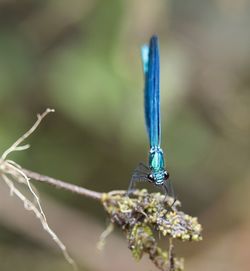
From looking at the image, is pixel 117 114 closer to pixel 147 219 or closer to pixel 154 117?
pixel 154 117

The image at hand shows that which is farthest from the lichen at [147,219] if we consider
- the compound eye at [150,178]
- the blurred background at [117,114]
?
the blurred background at [117,114]

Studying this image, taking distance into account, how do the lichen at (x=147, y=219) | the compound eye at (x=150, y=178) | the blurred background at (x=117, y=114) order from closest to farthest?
the lichen at (x=147, y=219) < the compound eye at (x=150, y=178) < the blurred background at (x=117, y=114)

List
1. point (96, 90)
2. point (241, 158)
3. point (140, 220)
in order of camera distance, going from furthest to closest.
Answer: point (241, 158) → point (96, 90) → point (140, 220)

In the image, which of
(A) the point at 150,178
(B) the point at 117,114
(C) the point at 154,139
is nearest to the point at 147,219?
(A) the point at 150,178

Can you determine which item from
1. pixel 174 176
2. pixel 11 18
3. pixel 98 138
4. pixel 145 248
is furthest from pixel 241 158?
pixel 145 248

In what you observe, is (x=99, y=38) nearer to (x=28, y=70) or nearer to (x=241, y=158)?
(x=28, y=70)

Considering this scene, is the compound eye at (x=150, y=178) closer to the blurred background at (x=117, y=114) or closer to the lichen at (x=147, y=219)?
the lichen at (x=147, y=219)

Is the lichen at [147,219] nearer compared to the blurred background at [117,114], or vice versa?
the lichen at [147,219]
